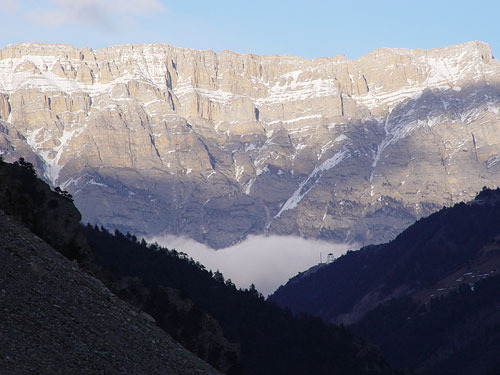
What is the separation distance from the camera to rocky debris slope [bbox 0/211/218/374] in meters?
49.3

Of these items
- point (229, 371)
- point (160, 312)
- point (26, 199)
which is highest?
point (26, 199)

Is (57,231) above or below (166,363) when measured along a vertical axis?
above

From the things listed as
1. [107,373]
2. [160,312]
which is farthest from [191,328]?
[107,373]

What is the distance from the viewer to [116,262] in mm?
193875

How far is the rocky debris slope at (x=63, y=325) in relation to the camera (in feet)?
162

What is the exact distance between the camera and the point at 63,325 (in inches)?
2095

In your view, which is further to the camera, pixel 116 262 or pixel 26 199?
pixel 116 262

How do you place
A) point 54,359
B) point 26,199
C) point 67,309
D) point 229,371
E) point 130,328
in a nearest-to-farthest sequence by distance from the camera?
point 54,359 < point 67,309 < point 130,328 < point 26,199 < point 229,371

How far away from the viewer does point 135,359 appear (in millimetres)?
55406

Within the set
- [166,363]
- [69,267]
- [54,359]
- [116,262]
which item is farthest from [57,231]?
[116,262]

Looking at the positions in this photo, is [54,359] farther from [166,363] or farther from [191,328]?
[191,328]

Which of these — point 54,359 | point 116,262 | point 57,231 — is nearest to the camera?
point 54,359

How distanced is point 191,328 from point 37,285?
287ft

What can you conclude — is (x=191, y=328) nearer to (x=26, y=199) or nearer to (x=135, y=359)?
(x=26, y=199)
